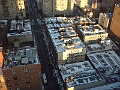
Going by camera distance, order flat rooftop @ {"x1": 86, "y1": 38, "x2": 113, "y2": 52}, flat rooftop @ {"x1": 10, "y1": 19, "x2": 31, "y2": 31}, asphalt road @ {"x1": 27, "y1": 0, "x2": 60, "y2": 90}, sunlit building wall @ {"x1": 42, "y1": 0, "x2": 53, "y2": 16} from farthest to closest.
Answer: sunlit building wall @ {"x1": 42, "y1": 0, "x2": 53, "y2": 16} < flat rooftop @ {"x1": 10, "y1": 19, "x2": 31, "y2": 31} < flat rooftop @ {"x1": 86, "y1": 38, "x2": 113, "y2": 52} < asphalt road @ {"x1": 27, "y1": 0, "x2": 60, "y2": 90}

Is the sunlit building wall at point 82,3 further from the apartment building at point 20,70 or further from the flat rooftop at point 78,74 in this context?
the apartment building at point 20,70

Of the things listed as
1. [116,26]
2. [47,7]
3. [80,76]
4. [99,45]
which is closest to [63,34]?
[99,45]

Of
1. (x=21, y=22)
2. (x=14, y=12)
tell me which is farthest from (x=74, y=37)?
(x=14, y=12)

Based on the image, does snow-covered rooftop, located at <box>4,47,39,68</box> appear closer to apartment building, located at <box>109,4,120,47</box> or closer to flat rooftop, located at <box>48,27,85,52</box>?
flat rooftop, located at <box>48,27,85,52</box>

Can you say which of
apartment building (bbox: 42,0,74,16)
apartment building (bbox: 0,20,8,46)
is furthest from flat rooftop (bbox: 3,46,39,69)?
apartment building (bbox: 42,0,74,16)

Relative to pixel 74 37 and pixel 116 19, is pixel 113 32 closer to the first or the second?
pixel 116 19

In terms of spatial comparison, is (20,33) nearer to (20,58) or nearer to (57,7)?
(20,58)

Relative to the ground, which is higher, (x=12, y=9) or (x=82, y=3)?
(x=82, y=3)
